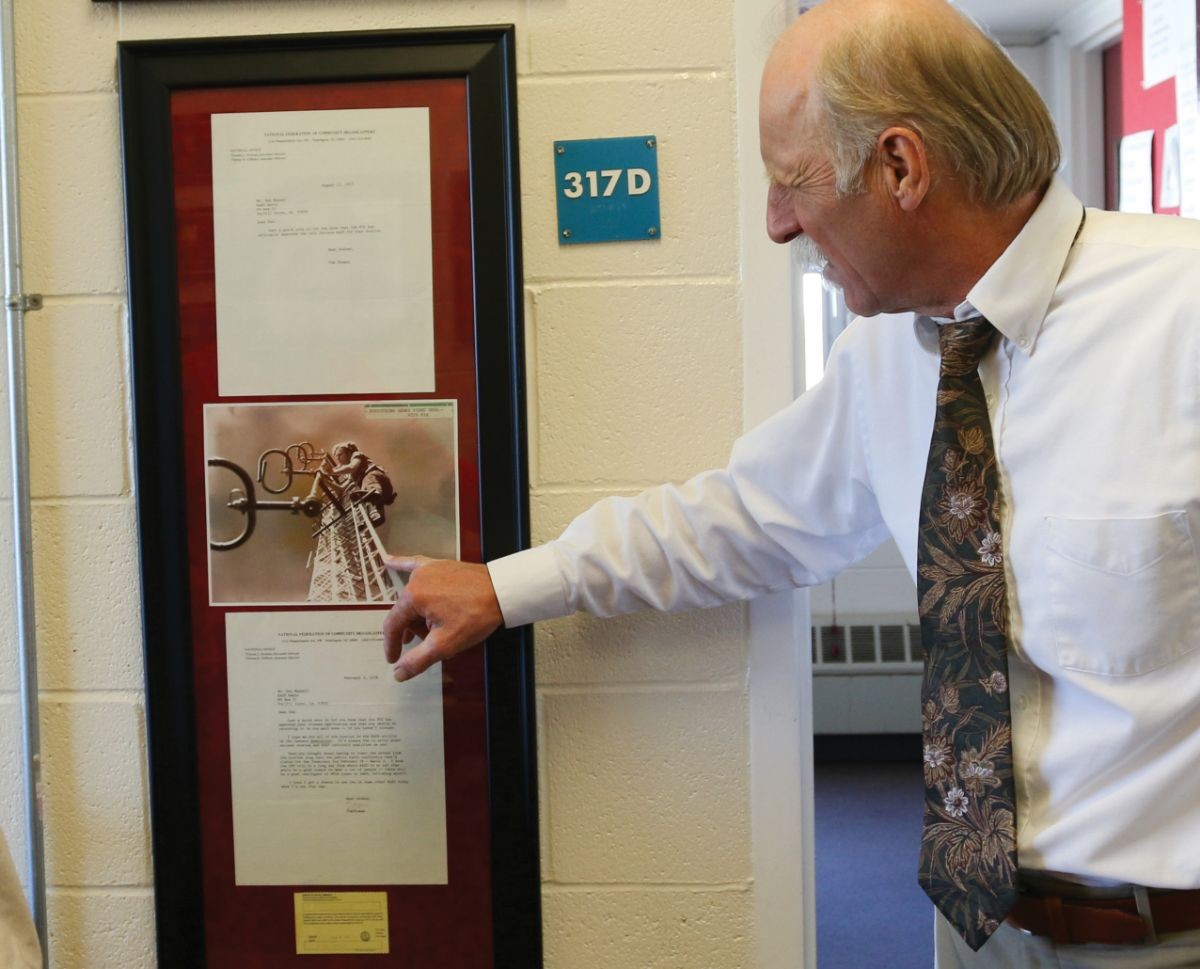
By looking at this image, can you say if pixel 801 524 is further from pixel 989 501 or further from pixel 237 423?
pixel 237 423

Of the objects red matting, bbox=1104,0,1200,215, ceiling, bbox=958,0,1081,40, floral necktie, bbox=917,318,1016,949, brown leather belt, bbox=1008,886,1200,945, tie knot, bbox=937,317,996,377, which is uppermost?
ceiling, bbox=958,0,1081,40

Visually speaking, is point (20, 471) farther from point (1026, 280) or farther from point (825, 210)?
point (1026, 280)

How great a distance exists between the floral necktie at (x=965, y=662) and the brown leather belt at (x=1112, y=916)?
48 millimetres

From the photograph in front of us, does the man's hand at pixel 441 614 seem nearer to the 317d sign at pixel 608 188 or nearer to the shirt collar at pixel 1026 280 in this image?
the 317d sign at pixel 608 188

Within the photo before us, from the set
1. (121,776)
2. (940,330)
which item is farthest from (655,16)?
(121,776)

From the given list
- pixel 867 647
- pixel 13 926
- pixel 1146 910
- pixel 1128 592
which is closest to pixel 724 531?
pixel 1128 592

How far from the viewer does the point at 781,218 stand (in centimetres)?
124

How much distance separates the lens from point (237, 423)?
1.46 m

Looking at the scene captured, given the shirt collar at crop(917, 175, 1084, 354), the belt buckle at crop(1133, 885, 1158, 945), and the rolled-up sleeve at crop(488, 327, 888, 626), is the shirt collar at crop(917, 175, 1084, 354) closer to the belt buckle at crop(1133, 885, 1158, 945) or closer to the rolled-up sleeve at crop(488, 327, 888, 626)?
the rolled-up sleeve at crop(488, 327, 888, 626)

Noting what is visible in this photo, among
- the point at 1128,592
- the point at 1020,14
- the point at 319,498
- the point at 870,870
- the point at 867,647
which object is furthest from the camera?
the point at 867,647

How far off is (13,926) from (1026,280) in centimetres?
113

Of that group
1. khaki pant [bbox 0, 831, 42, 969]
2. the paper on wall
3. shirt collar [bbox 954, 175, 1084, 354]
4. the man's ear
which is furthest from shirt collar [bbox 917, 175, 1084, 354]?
the paper on wall

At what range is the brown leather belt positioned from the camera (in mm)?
1074

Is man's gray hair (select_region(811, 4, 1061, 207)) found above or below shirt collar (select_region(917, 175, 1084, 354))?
above
